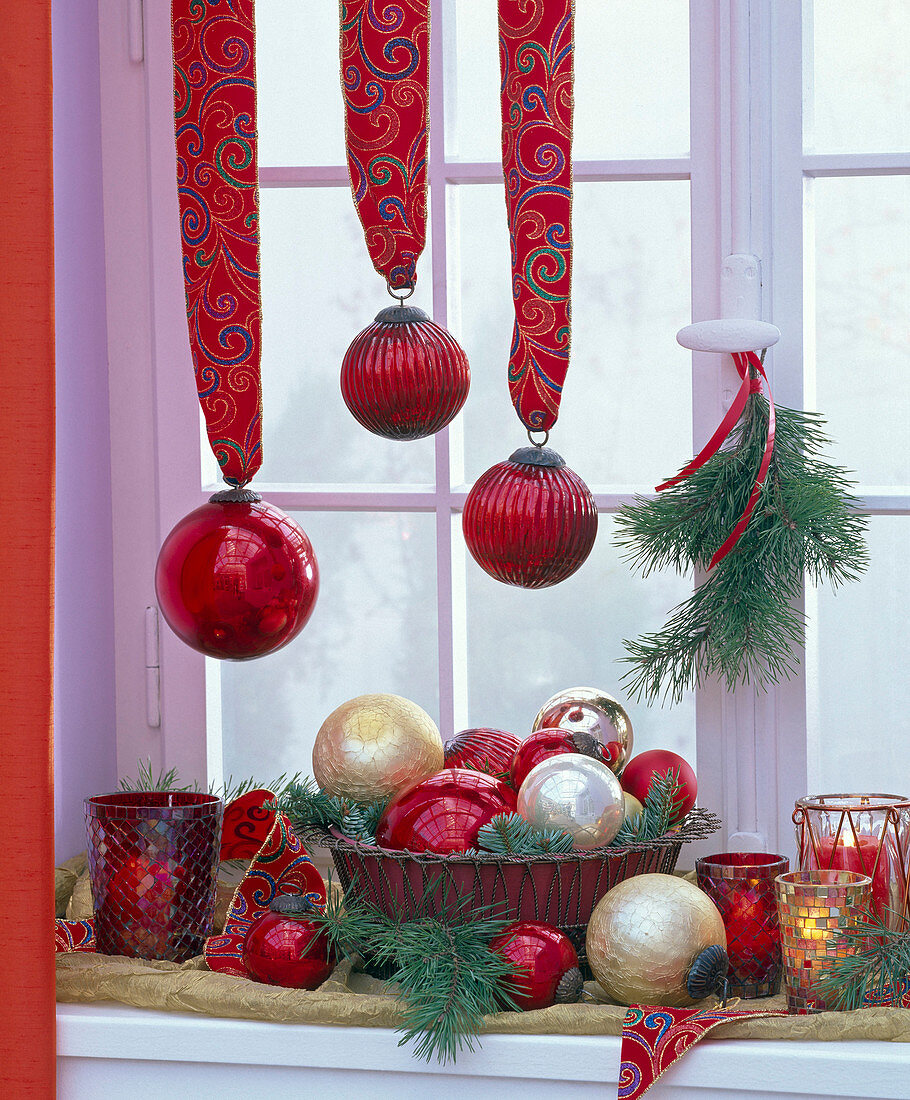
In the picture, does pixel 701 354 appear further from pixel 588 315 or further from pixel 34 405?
pixel 34 405

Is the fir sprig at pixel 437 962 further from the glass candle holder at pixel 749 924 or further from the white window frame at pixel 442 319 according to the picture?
the white window frame at pixel 442 319

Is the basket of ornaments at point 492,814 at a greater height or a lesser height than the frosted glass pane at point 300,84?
lesser

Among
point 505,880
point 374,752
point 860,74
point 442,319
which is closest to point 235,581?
A: point 374,752

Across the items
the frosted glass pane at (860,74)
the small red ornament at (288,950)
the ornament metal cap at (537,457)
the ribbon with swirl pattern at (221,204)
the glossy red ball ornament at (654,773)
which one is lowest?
the small red ornament at (288,950)

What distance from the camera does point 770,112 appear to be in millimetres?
1160

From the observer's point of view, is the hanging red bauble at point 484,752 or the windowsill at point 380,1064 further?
the hanging red bauble at point 484,752

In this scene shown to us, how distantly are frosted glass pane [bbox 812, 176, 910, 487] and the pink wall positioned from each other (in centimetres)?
67

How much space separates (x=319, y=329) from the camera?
4.26 ft

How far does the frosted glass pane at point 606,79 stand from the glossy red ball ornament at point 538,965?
2.33 feet

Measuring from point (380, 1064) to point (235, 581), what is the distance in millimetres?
348

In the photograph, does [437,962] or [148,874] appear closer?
[437,962]

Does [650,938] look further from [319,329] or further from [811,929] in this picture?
[319,329]

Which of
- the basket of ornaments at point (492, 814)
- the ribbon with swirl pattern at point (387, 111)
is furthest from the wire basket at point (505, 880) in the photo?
the ribbon with swirl pattern at point (387, 111)

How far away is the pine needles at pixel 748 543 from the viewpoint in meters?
1.09
